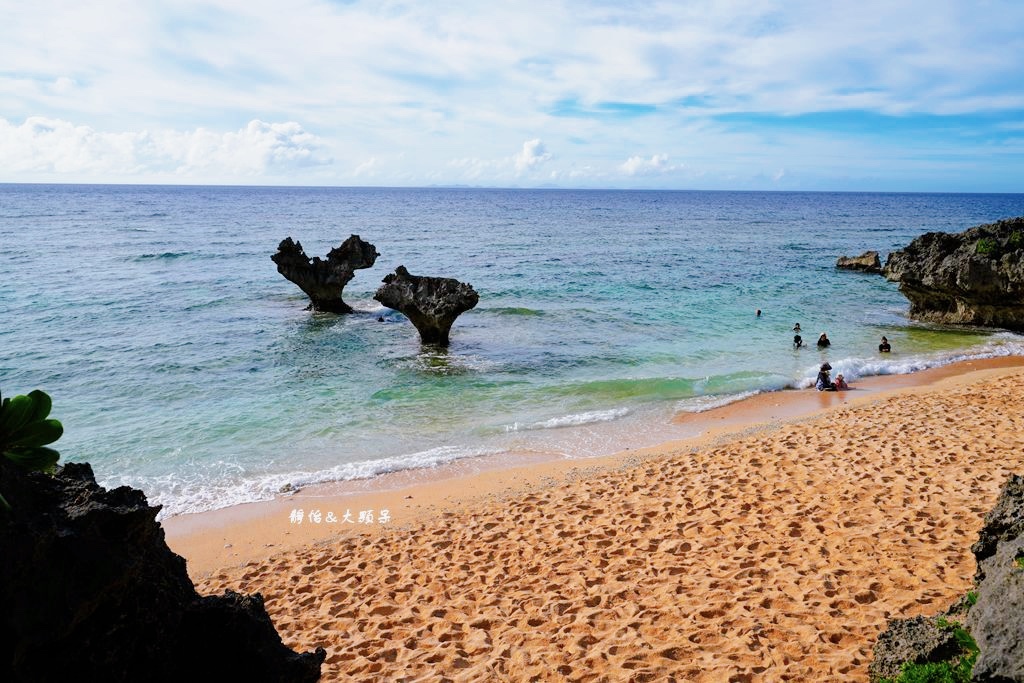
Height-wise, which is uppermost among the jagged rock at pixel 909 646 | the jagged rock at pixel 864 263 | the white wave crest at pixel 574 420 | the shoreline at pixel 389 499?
the jagged rock at pixel 864 263

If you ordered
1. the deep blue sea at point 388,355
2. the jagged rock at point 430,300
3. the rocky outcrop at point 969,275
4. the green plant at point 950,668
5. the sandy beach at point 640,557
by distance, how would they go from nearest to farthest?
the green plant at point 950,668
the sandy beach at point 640,557
the deep blue sea at point 388,355
the jagged rock at point 430,300
the rocky outcrop at point 969,275

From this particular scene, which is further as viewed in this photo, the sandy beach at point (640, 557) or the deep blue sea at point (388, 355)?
the deep blue sea at point (388, 355)

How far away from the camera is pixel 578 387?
64.4 feet

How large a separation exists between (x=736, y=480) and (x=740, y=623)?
4.61 m

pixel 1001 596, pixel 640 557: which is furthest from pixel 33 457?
pixel 640 557

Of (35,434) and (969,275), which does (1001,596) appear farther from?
(969,275)

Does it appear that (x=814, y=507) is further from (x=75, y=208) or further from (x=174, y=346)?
(x=75, y=208)

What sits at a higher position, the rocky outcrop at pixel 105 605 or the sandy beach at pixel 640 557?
the rocky outcrop at pixel 105 605

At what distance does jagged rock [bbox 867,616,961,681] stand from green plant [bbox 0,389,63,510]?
652 cm

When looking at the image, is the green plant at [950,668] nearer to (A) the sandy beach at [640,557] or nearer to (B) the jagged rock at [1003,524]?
(B) the jagged rock at [1003,524]

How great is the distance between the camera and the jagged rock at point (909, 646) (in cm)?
534

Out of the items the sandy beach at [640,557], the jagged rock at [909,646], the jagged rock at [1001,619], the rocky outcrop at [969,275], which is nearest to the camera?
the jagged rock at [1001,619]

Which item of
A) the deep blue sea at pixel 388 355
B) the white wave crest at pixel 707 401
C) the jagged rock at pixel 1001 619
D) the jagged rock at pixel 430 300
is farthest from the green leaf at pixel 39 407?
the jagged rock at pixel 430 300

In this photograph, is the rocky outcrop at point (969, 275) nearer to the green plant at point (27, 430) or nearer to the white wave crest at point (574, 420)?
the white wave crest at point (574, 420)
